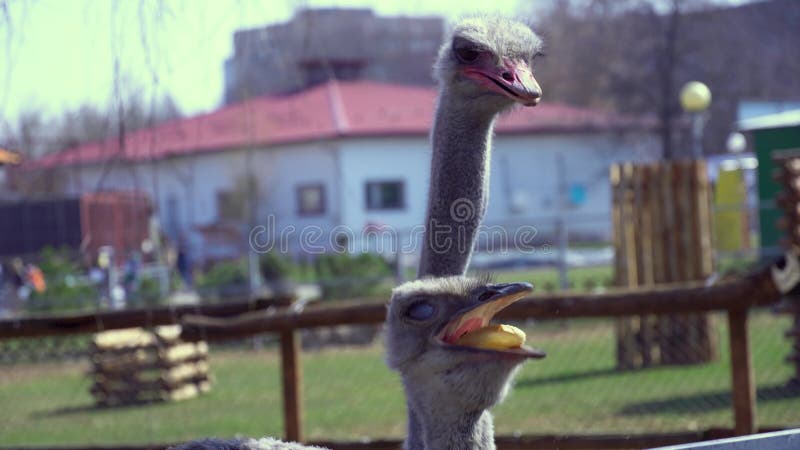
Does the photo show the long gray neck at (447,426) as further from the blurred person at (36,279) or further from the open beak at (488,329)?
the blurred person at (36,279)

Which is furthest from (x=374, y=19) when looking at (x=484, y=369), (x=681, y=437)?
(x=484, y=369)

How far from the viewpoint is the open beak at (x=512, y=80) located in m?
2.29

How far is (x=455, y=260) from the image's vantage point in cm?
253

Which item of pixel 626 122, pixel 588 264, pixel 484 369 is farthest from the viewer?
pixel 626 122

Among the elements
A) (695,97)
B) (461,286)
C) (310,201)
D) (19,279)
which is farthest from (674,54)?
(461,286)

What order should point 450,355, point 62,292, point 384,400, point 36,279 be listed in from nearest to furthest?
point 450,355
point 384,400
point 62,292
point 36,279

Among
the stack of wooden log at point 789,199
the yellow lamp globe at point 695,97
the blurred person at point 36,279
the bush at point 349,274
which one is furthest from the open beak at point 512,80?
the blurred person at point 36,279

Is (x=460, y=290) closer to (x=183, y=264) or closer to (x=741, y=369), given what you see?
(x=741, y=369)

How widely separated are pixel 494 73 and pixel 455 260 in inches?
16.7

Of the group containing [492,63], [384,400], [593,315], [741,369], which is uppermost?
[492,63]

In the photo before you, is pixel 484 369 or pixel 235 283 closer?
pixel 484 369

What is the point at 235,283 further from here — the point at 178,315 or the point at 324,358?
the point at 178,315

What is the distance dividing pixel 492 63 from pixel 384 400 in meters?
5.89

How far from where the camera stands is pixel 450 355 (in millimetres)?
1687
